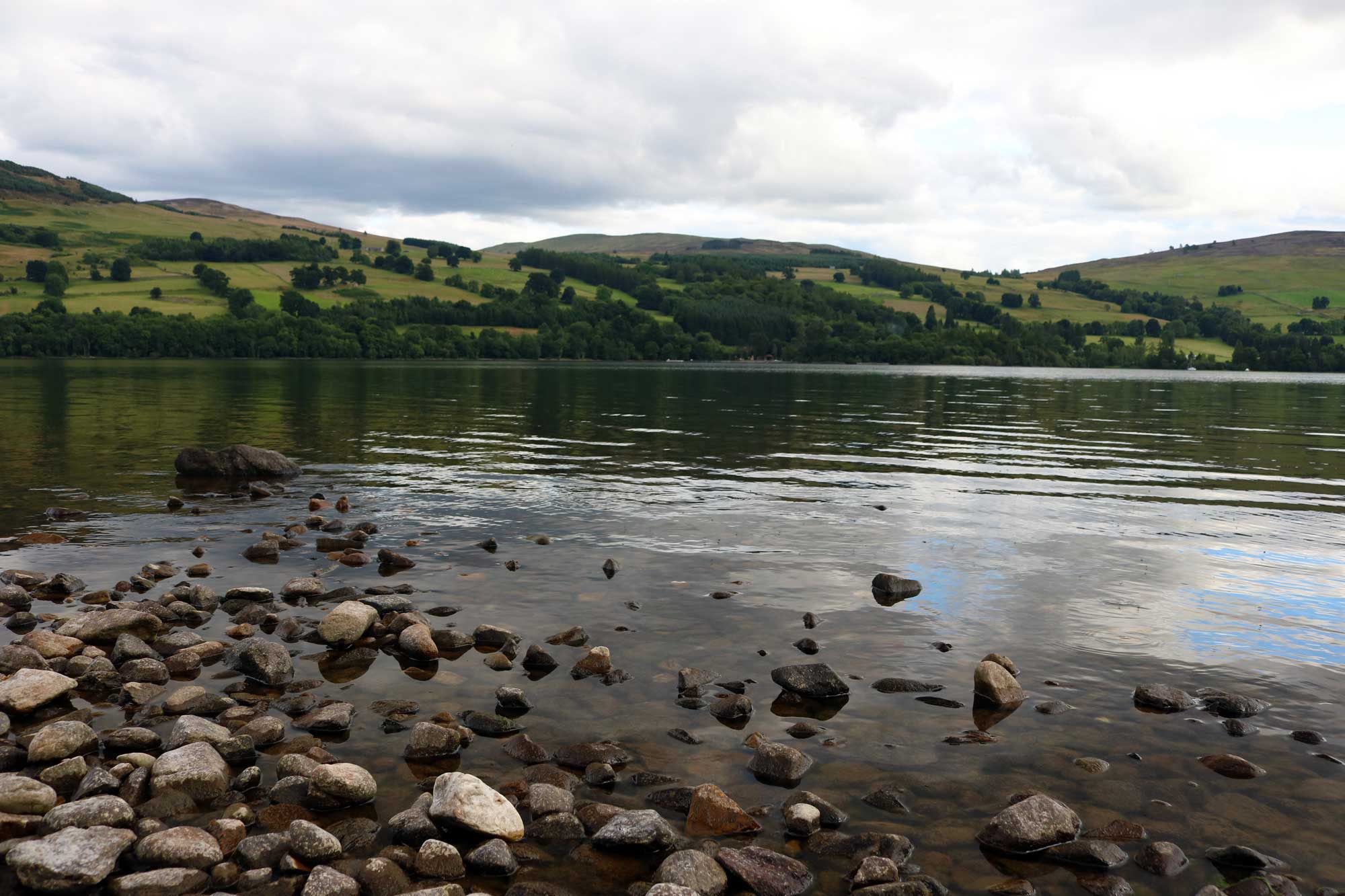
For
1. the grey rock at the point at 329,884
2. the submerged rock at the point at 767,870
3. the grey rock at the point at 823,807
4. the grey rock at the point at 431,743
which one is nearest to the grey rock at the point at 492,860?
the grey rock at the point at 329,884

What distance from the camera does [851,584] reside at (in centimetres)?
2064

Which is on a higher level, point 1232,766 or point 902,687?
point 1232,766

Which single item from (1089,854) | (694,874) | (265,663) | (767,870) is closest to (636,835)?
(694,874)

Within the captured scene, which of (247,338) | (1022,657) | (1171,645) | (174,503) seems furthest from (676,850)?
(247,338)

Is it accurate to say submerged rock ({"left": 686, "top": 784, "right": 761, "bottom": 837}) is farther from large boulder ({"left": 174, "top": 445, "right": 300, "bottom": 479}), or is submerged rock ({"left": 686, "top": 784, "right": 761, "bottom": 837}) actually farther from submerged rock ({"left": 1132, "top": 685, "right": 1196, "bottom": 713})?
large boulder ({"left": 174, "top": 445, "right": 300, "bottom": 479})

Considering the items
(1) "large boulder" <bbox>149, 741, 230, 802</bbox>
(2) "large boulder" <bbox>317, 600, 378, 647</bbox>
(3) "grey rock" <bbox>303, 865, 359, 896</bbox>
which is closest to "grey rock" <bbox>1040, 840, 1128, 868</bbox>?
(3) "grey rock" <bbox>303, 865, 359, 896</bbox>

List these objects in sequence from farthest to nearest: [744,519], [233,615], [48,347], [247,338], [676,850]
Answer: [247,338] → [48,347] → [744,519] → [233,615] → [676,850]

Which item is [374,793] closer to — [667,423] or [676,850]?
[676,850]

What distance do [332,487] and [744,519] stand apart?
16.8 m

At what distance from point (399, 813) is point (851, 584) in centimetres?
1297

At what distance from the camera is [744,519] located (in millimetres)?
28047

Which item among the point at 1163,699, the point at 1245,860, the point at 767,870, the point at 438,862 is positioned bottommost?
the point at 438,862

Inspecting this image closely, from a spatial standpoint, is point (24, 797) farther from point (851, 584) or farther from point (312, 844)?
point (851, 584)

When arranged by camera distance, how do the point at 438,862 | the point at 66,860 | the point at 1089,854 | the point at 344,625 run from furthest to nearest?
the point at 344,625, the point at 1089,854, the point at 438,862, the point at 66,860
